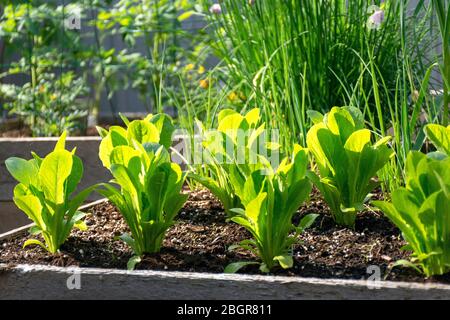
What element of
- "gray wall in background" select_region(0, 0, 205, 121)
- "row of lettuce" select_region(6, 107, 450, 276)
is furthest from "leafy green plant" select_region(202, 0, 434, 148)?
"gray wall in background" select_region(0, 0, 205, 121)

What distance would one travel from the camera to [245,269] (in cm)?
156

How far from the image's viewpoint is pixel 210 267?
1576 mm

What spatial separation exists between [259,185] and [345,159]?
232mm

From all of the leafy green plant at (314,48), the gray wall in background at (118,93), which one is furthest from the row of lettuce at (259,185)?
the gray wall in background at (118,93)

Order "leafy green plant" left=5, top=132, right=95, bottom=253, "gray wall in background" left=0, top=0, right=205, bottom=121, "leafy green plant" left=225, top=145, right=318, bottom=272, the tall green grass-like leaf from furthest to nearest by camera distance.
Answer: "gray wall in background" left=0, top=0, right=205, bottom=121
the tall green grass-like leaf
"leafy green plant" left=5, top=132, right=95, bottom=253
"leafy green plant" left=225, top=145, right=318, bottom=272

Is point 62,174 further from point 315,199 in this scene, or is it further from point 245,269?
point 315,199

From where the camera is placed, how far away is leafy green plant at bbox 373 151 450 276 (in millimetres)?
1386

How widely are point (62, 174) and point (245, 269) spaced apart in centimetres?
43

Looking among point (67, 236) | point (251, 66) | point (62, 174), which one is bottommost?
point (67, 236)

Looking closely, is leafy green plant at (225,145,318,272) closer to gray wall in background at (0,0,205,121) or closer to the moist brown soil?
the moist brown soil

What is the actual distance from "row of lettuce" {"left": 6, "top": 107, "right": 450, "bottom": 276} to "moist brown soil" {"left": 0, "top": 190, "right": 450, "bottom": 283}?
0.03 metres

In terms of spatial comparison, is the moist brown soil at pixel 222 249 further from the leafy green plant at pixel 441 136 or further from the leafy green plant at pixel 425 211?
the leafy green plant at pixel 441 136

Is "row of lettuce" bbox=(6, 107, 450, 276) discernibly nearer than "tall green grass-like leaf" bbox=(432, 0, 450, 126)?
Yes
